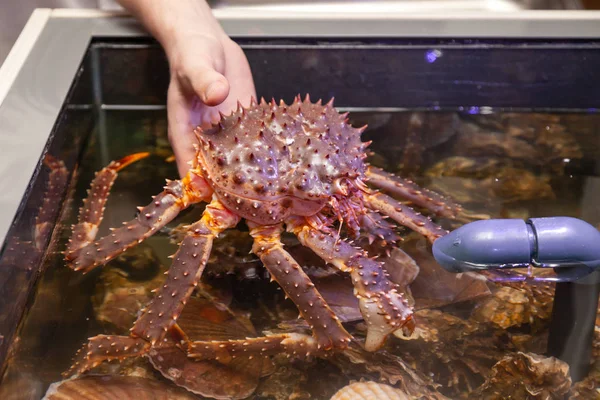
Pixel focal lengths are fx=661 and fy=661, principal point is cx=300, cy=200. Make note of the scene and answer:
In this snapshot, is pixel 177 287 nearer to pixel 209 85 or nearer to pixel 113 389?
pixel 113 389

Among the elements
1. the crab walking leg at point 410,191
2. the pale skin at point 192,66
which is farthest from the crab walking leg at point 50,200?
the crab walking leg at point 410,191

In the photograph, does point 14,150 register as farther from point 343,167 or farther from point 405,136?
point 405,136

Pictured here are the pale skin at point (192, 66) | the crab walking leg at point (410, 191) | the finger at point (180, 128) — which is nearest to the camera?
the pale skin at point (192, 66)

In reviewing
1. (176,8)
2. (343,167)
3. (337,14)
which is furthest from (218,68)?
(337,14)

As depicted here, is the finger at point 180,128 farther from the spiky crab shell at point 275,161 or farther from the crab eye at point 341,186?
the crab eye at point 341,186

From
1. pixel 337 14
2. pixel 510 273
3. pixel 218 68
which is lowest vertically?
pixel 510 273

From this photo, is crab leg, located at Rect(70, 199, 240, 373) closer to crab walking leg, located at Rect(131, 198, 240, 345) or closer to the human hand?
crab walking leg, located at Rect(131, 198, 240, 345)

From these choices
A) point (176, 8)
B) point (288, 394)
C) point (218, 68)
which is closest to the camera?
point (288, 394)
